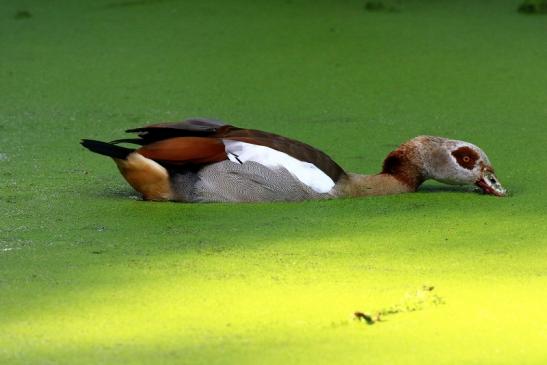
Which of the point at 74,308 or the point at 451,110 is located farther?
the point at 451,110

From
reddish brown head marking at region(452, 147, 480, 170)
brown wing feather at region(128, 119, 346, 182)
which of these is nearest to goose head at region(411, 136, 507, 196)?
reddish brown head marking at region(452, 147, 480, 170)

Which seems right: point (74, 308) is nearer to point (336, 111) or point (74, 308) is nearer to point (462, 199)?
point (462, 199)

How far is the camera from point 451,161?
4508 millimetres

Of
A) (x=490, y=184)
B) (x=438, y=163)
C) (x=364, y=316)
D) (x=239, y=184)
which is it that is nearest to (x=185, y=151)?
(x=239, y=184)

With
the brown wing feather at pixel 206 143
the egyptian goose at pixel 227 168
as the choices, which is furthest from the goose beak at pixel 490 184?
the brown wing feather at pixel 206 143

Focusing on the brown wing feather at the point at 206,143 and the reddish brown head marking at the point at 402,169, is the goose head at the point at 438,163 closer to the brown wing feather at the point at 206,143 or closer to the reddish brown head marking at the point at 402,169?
the reddish brown head marking at the point at 402,169

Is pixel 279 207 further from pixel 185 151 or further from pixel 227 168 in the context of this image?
pixel 185 151

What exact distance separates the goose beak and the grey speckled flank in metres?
0.60

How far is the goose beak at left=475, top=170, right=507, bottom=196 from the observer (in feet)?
14.4

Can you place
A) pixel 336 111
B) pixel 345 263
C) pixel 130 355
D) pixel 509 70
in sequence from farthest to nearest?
1. pixel 509 70
2. pixel 336 111
3. pixel 345 263
4. pixel 130 355

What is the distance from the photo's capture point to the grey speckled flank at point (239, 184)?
14.0 ft

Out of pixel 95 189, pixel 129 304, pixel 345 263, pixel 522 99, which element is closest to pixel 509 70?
pixel 522 99

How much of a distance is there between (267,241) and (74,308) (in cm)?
81

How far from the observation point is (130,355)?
8.89ft
